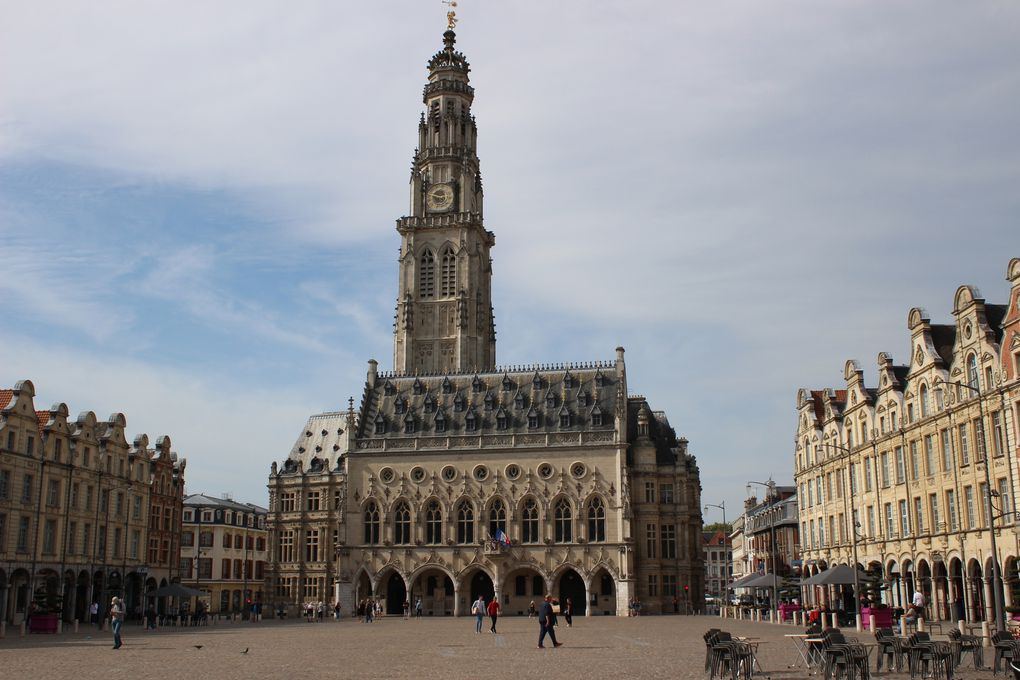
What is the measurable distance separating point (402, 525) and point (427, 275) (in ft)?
102

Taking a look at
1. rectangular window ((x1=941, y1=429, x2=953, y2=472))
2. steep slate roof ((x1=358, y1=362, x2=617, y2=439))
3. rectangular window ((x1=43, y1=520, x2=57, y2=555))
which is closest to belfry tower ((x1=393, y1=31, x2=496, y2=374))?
steep slate roof ((x1=358, y1=362, x2=617, y2=439))

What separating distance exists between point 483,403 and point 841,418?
1187 inches

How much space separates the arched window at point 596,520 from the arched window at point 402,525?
1453 cm

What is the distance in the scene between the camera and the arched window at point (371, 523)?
80.0 m

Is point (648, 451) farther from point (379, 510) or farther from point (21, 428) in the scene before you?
point (21, 428)

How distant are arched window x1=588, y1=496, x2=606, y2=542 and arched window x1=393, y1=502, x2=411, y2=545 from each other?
14.5m

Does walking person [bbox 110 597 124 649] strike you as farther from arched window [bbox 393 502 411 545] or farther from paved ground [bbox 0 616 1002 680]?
arched window [bbox 393 502 411 545]

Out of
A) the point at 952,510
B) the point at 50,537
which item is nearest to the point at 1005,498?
the point at 952,510

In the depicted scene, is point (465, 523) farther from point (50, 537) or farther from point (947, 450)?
point (947, 450)

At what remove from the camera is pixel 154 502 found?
244 ft

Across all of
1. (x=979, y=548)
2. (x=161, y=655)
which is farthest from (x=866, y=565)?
(x=161, y=655)

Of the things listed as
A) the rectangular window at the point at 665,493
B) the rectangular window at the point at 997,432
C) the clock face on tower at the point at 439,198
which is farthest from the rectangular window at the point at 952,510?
the clock face on tower at the point at 439,198

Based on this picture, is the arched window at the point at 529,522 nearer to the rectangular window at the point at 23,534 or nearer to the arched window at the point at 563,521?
the arched window at the point at 563,521

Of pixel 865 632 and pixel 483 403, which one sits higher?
pixel 483 403
